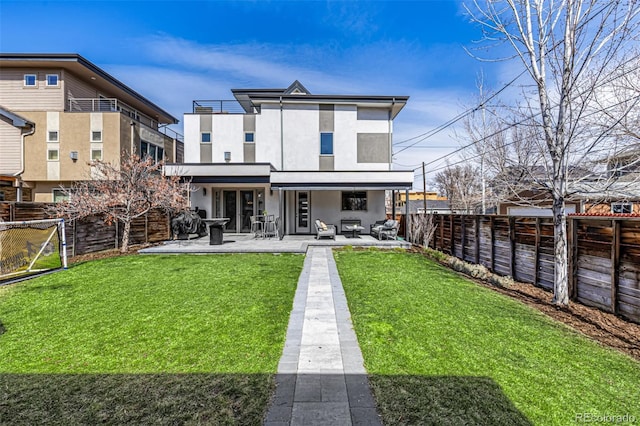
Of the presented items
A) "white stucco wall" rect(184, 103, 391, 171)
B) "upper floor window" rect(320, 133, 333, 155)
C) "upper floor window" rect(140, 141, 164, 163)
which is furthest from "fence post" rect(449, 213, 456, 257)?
"upper floor window" rect(140, 141, 164, 163)

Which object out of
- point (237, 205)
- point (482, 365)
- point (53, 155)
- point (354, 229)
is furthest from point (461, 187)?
point (53, 155)

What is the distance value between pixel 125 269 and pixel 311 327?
6.58 metres

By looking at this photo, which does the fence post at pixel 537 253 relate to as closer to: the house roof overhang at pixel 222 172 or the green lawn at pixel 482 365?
the green lawn at pixel 482 365

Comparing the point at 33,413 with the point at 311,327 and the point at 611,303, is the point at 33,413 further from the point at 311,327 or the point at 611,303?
the point at 611,303

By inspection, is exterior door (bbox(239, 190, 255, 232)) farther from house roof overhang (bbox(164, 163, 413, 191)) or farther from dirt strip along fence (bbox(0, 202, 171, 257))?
dirt strip along fence (bbox(0, 202, 171, 257))

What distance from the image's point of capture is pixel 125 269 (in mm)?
8320

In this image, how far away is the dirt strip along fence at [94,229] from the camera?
28.5 ft

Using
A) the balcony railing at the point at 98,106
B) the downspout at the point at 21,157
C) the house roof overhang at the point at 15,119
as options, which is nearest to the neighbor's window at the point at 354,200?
the balcony railing at the point at 98,106

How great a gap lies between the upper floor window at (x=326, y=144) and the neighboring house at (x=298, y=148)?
0.05m

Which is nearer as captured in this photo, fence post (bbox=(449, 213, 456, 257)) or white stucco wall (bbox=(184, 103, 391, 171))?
fence post (bbox=(449, 213, 456, 257))

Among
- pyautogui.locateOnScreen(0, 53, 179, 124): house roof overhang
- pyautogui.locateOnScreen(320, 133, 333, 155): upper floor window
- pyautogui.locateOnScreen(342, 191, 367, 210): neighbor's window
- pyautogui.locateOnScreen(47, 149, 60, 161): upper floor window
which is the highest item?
pyautogui.locateOnScreen(0, 53, 179, 124): house roof overhang

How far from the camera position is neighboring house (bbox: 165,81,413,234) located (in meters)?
16.2

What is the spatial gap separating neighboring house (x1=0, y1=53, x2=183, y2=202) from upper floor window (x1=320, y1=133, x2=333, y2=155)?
10.3m

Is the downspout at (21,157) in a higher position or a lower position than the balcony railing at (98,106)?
lower
